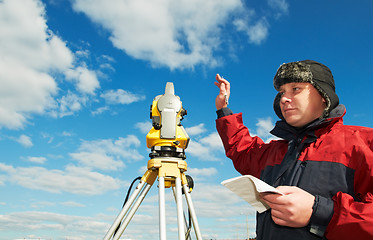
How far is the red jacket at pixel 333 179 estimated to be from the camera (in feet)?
4.39

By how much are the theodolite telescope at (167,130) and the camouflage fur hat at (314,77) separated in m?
1.65

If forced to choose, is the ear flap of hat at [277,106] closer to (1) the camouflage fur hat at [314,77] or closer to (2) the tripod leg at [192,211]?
(1) the camouflage fur hat at [314,77]

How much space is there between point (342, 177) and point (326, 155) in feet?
0.49

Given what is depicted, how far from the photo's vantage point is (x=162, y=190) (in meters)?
3.11

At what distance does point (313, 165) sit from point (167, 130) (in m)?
2.05

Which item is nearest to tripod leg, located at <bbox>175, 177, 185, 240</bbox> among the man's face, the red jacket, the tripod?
the tripod

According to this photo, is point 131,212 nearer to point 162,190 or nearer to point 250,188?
point 162,190

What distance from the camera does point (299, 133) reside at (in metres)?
1.84

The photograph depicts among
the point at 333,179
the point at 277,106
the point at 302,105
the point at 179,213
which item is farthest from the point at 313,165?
the point at 179,213

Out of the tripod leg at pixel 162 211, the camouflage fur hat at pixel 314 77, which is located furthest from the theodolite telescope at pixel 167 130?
the camouflage fur hat at pixel 314 77

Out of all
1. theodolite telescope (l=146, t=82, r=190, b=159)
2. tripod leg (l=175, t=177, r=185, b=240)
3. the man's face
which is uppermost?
theodolite telescope (l=146, t=82, r=190, b=159)

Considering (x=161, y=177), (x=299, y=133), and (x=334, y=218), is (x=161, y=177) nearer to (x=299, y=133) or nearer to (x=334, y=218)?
(x=299, y=133)

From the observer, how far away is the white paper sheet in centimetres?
128

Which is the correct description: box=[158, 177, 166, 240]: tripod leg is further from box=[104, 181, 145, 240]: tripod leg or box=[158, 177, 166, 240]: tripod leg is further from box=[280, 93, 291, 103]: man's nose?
box=[280, 93, 291, 103]: man's nose
